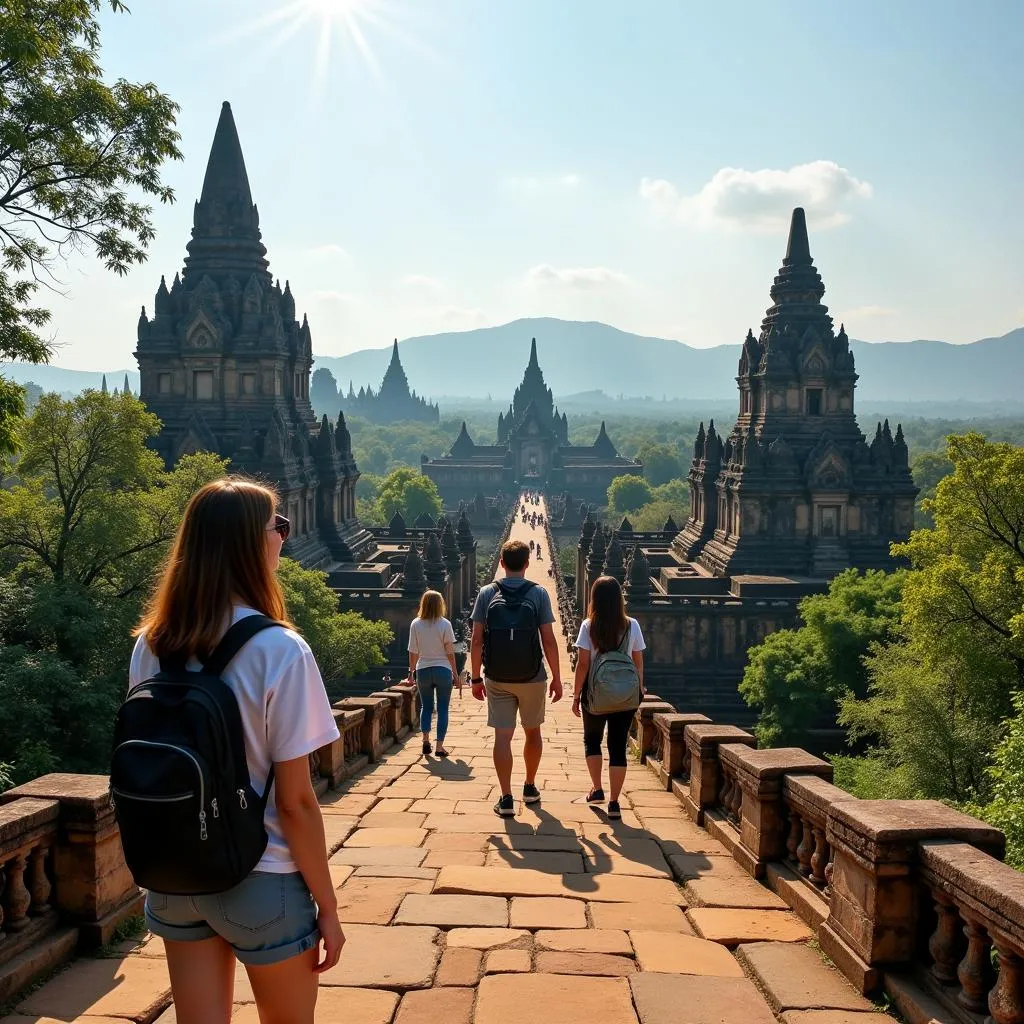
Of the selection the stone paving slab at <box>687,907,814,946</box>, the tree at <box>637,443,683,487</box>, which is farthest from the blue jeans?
the tree at <box>637,443,683,487</box>

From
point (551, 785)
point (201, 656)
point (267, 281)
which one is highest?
point (267, 281)

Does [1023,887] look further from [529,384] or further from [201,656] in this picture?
[529,384]

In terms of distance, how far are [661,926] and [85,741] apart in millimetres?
15284

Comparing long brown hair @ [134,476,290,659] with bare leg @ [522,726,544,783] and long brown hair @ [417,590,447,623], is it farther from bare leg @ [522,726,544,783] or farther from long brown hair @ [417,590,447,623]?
long brown hair @ [417,590,447,623]

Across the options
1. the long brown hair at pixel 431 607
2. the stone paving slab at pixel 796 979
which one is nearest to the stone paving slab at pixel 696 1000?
the stone paving slab at pixel 796 979

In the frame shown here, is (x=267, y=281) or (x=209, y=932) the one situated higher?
(x=267, y=281)

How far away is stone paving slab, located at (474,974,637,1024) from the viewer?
209 inches

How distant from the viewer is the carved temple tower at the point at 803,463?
1741 inches

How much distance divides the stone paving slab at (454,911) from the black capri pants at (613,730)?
2708 mm

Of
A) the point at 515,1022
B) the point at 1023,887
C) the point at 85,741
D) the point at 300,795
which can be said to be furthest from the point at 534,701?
the point at 85,741

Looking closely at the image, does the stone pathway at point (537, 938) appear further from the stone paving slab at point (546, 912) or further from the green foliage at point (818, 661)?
the green foliage at point (818, 661)

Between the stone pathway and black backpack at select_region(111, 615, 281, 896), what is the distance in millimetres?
2221

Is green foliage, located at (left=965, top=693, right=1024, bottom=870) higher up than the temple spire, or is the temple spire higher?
the temple spire

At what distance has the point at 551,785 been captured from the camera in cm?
1173
